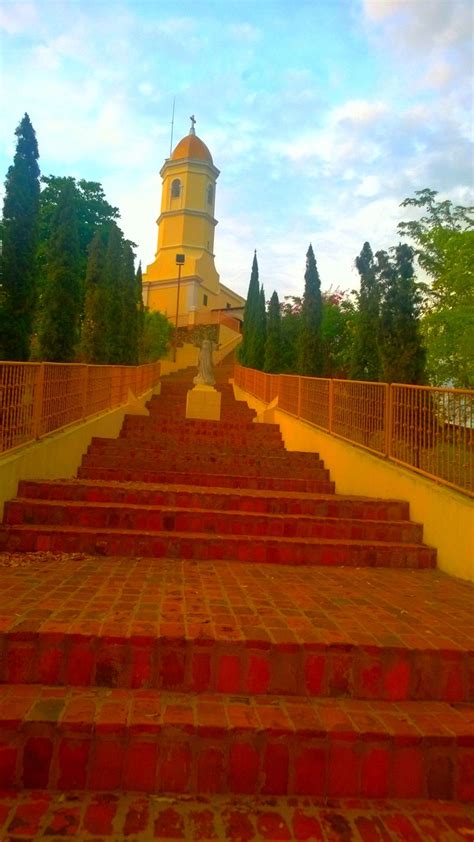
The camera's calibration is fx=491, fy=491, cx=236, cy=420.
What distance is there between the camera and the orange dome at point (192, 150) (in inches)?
1734

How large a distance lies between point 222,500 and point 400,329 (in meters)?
7.89

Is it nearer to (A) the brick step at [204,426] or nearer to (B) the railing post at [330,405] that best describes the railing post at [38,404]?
(B) the railing post at [330,405]

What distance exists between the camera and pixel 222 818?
6.30 ft

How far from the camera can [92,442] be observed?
7.64m

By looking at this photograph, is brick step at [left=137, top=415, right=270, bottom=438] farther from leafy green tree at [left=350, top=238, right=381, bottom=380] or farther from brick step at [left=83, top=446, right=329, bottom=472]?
leafy green tree at [left=350, top=238, right=381, bottom=380]

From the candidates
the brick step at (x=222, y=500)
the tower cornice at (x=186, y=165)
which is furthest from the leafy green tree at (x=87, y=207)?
the brick step at (x=222, y=500)

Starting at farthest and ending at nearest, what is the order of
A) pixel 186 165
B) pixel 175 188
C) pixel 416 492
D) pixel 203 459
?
pixel 175 188 → pixel 186 165 → pixel 203 459 → pixel 416 492

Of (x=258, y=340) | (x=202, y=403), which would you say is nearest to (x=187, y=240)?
(x=258, y=340)

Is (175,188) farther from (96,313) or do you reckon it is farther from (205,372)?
(205,372)

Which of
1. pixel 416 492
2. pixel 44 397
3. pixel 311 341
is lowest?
pixel 416 492

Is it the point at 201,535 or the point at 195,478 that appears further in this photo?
the point at 195,478

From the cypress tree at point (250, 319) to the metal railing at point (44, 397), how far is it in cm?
1663

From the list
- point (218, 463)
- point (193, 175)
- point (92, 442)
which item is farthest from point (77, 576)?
point (193, 175)

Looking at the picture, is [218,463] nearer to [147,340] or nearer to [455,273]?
[455,273]
